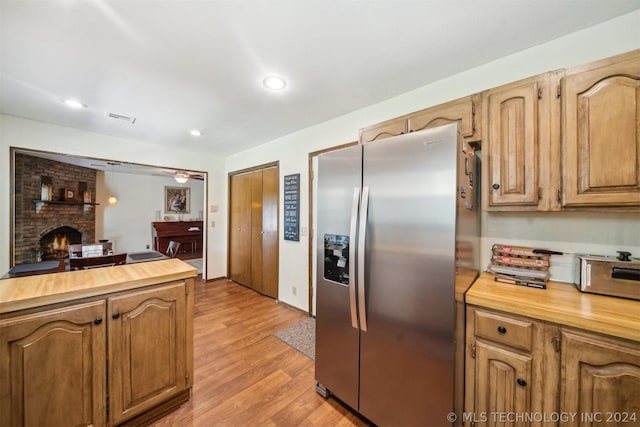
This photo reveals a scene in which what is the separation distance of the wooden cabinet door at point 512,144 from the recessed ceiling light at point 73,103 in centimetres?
368

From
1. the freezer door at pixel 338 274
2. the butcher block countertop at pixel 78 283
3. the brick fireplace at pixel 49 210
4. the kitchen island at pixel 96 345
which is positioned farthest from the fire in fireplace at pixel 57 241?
the freezer door at pixel 338 274

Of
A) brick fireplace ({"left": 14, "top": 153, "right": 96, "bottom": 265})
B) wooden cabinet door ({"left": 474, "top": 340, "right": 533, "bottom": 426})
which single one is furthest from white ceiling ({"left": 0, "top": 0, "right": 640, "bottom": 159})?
brick fireplace ({"left": 14, "top": 153, "right": 96, "bottom": 265})

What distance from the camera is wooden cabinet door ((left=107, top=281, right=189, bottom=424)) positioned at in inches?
53.3

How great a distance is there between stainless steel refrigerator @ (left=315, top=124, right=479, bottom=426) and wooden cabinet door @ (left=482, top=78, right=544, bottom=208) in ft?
0.49

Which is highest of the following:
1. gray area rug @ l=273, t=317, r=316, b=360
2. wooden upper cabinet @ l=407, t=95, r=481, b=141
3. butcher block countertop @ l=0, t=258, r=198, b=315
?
wooden upper cabinet @ l=407, t=95, r=481, b=141

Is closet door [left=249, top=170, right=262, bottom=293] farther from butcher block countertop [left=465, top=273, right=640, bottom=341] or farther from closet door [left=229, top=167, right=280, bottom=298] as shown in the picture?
butcher block countertop [left=465, top=273, right=640, bottom=341]

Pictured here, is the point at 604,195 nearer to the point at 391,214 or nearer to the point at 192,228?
the point at 391,214

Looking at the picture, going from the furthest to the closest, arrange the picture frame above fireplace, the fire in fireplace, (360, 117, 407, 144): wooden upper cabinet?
the picture frame above fireplace, the fire in fireplace, (360, 117, 407, 144): wooden upper cabinet

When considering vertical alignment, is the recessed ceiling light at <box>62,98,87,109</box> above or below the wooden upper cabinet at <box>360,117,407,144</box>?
above

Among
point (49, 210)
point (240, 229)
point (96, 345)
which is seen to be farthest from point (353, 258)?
point (49, 210)

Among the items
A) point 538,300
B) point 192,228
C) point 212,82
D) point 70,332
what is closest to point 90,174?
point 192,228

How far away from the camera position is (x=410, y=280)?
1274mm

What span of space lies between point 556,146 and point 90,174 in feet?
27.3

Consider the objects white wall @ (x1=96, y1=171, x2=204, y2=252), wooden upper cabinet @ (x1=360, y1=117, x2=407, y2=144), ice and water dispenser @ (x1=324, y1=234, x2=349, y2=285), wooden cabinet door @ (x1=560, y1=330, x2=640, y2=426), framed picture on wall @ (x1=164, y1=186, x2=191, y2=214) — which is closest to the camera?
wooden cabinet door @ (x1=560, y1=330, x2=640, y2=426)
